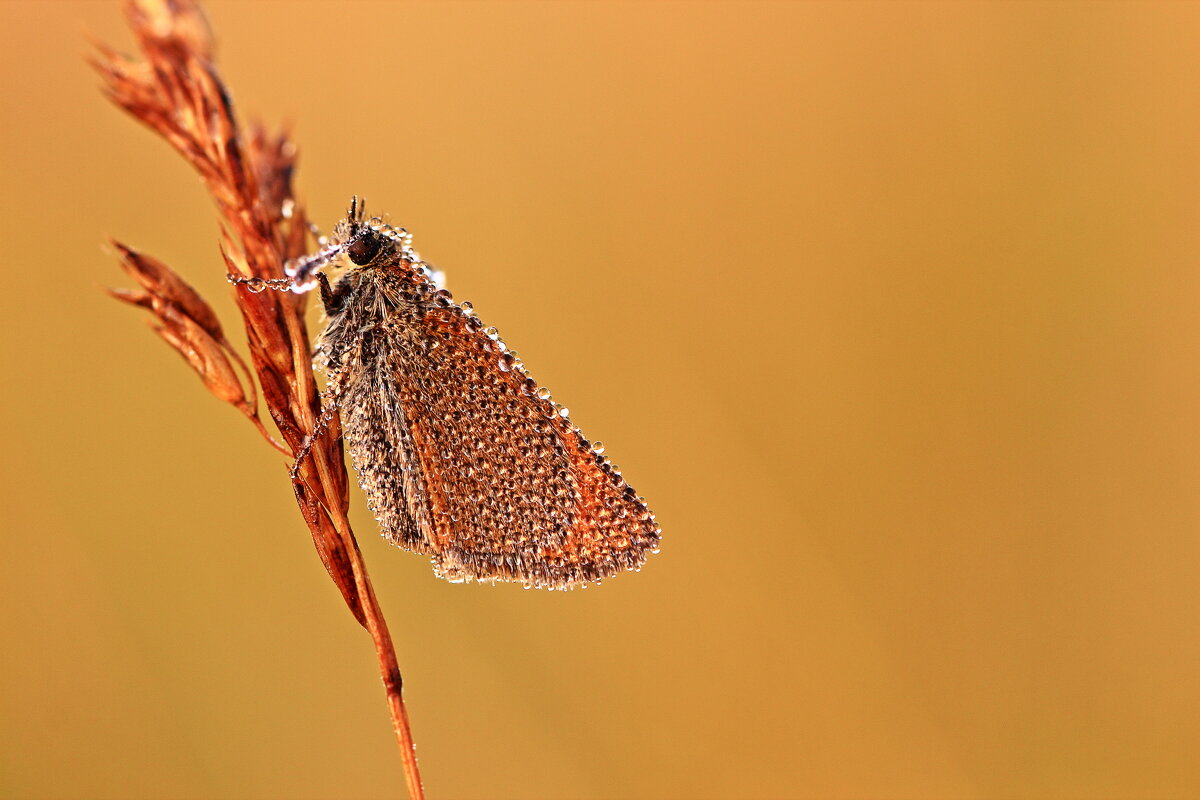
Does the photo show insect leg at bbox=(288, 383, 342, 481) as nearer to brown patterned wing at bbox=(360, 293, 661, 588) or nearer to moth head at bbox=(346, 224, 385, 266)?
brown patterned wing at bbox=(360, 293, 661, 588)

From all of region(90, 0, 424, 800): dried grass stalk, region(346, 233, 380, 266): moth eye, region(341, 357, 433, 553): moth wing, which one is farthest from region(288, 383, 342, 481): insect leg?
region(346, 233, 380, 266): moth eye

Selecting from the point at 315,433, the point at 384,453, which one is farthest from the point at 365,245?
the point at 315,433

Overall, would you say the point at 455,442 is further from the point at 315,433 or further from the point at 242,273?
the point at 242,273

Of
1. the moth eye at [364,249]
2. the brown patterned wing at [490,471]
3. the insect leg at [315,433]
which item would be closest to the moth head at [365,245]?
the moth eye at [364,249]

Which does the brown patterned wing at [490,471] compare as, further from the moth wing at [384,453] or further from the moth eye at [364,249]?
the moth eye at [364,249]

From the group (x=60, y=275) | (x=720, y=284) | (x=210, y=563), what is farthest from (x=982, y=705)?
(x=60, y=275)

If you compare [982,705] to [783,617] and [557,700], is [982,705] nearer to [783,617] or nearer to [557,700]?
[783,617]
